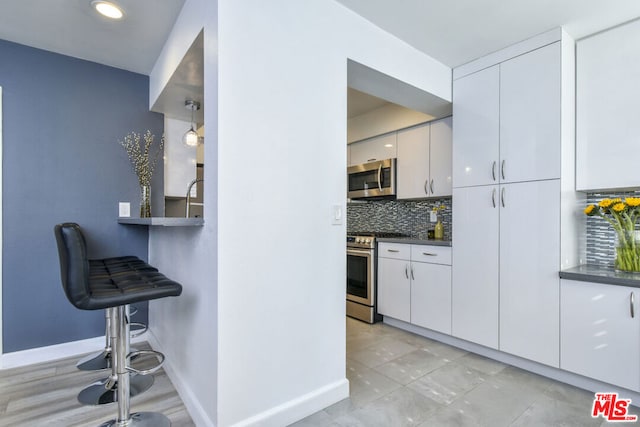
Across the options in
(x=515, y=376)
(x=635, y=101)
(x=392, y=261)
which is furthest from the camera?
(x=392, y=261)

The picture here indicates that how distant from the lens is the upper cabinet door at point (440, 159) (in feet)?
10.4

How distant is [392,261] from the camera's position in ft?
10.7

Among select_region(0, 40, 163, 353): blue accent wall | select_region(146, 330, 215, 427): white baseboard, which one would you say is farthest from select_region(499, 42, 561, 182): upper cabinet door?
select_region(0, 40, 163, 353): blue accent wall

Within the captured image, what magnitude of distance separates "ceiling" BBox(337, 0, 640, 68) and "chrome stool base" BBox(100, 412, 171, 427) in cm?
252

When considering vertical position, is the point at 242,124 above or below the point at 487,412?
above

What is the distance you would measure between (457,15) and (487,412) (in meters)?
2.37

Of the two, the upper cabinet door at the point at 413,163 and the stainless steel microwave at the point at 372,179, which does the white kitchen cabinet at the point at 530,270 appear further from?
the stainless steel microwave at the point at 372,179

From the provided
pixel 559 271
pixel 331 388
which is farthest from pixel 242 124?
pixel 559 271

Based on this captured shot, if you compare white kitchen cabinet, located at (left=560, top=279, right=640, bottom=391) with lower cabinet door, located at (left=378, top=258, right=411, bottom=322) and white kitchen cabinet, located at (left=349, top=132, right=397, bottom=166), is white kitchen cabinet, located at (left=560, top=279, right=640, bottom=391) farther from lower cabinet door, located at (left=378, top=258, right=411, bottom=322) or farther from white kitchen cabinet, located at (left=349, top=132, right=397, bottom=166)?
white kitchen cabinet, located at (left=349, top=132, right=397, bottom=166)

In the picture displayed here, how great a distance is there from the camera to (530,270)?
7.55ft

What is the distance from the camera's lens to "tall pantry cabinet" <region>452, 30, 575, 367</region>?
2.21 m

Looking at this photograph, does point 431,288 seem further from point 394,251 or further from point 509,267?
point 509,267

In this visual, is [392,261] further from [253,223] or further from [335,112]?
[253,223]

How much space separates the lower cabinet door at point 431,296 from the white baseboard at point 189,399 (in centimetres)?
201
